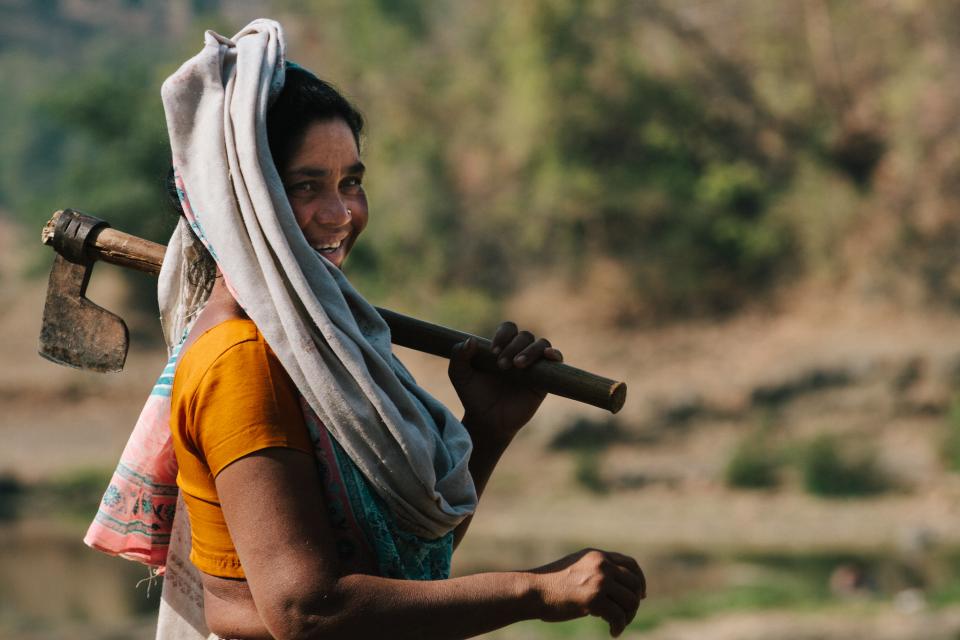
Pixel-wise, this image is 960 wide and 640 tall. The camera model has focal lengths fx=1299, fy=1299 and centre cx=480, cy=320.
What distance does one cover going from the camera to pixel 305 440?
1.55 metres

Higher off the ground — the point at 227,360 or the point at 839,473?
the point at 839,473

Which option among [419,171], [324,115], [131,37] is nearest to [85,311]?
[324,115]

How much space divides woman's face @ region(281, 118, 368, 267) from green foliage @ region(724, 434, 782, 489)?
11818 millimetres

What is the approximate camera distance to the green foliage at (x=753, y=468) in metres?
13.1

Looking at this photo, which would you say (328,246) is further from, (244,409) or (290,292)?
(244,409)

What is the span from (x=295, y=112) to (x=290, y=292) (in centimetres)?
26

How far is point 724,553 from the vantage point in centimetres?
1176

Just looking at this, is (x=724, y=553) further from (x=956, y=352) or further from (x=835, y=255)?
(x=835, y=255)

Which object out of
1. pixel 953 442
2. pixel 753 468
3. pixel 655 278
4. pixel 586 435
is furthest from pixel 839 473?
pixel 655 278

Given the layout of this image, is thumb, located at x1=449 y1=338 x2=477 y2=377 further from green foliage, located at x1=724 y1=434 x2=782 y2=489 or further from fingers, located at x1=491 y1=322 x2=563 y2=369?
green foliage, located at x1=724 y1=434 x2=782 y2=489

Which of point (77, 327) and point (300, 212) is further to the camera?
point (77, 327)

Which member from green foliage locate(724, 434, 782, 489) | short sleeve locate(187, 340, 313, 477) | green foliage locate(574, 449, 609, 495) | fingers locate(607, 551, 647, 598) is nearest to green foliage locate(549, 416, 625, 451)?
green foliage locate(574, 449, 609, 495)

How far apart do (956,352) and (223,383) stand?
13440 millimetres

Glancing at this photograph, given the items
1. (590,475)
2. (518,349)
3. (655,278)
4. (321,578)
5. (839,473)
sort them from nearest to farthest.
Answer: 1. (321,578)
2. (518,349)
3. (839,473)
4. (590,475)
5. (655,278)
